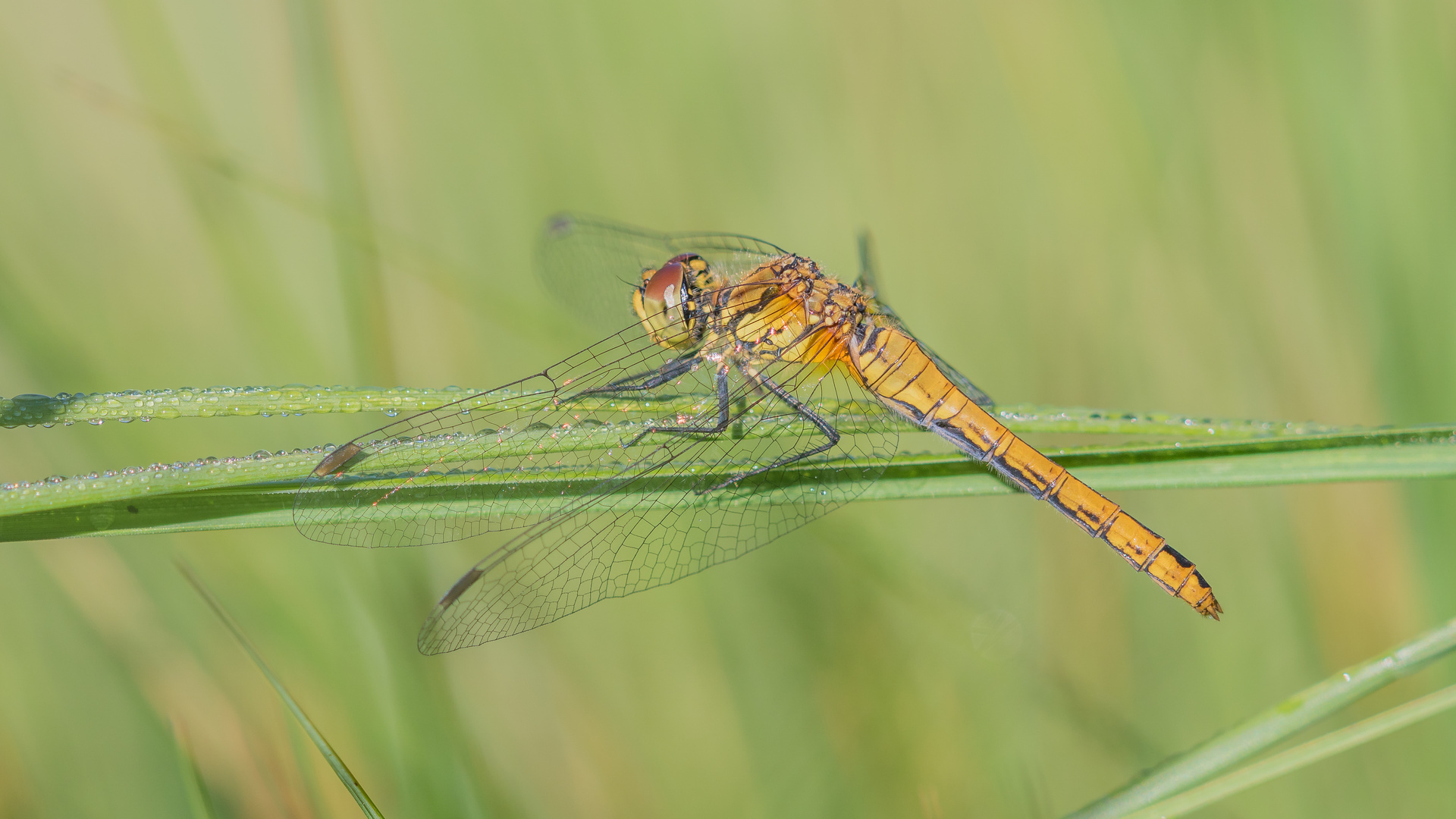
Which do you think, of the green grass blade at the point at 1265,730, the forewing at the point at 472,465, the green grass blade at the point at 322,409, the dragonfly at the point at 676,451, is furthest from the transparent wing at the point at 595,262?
the green grass blade at the point at 1265,730

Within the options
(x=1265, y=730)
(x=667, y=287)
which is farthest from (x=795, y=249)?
(x=1265, y=730)

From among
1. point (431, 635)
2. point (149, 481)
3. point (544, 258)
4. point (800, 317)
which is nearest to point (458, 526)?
point (431, 635)

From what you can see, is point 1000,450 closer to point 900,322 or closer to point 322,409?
point 900,322

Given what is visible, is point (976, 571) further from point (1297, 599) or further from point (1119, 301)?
point (1119, 301)

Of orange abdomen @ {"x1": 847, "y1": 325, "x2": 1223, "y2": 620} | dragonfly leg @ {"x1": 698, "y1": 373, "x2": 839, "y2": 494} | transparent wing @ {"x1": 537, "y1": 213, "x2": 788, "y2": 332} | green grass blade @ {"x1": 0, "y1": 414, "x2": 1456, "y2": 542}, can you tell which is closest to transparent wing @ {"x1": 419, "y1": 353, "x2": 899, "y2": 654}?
dragonfly leg @ {"x1": 698, "y1": 373, "x2": 839, "y2": 494}

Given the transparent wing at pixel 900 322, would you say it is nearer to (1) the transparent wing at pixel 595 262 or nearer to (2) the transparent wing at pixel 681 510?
(2) the transparent wing at pixel 681 510

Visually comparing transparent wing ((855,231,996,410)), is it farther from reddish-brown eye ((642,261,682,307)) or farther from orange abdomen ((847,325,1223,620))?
reddish-brown eye ((642,261,682,307))
